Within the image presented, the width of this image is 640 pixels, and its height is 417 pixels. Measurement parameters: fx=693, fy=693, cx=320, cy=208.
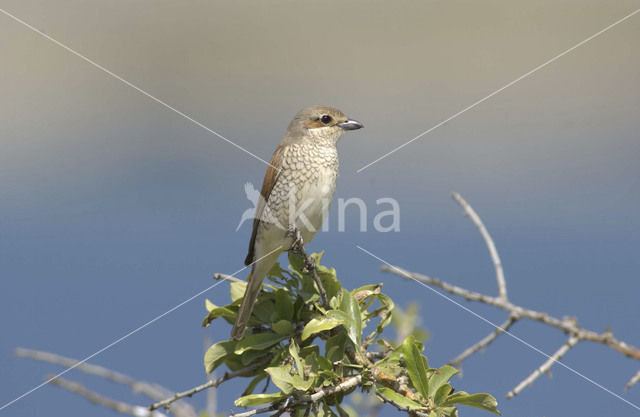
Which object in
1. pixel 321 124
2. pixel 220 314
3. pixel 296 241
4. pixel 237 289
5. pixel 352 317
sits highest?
pixel 321 124

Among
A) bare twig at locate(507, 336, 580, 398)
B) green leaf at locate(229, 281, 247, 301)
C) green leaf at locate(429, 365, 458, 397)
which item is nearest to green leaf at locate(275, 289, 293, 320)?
green leaf at locate(229, 281, 247, 301)

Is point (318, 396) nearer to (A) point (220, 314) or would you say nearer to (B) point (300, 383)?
(B) point (300, 383)

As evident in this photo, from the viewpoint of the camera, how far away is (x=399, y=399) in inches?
93.4

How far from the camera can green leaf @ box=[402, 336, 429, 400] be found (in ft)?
8.09

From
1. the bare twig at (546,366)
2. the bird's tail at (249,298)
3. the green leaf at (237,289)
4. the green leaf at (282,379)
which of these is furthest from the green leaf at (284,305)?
the bare twig at (546,366)

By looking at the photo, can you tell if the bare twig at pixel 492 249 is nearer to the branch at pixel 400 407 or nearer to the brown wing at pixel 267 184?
the branch at pixel 400 407

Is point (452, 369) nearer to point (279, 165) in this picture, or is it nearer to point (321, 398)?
→ point (321, 398)

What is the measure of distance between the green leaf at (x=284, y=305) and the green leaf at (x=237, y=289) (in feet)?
0.70

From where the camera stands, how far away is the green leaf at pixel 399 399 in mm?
2359

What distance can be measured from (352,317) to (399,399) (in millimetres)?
402

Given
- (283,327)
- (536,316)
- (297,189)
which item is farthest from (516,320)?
(297,189)

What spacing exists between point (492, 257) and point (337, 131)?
275 centimetres

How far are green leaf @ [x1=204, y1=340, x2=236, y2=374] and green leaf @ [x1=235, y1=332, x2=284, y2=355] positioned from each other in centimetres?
9

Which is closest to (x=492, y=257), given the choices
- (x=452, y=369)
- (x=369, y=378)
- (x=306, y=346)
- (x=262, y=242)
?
(x=452, y=369)
